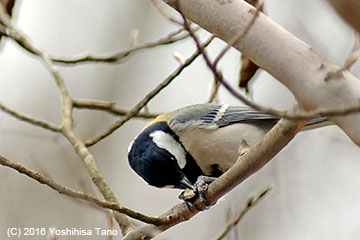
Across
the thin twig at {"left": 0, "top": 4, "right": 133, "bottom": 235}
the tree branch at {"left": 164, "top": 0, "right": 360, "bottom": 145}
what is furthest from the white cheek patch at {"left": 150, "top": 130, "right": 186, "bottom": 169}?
the tree branch at {"left": 164, "top": 0, "right": 360, "bottom": 145}

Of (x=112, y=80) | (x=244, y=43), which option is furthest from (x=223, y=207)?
(x=244, y=43)

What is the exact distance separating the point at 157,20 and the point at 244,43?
379cm

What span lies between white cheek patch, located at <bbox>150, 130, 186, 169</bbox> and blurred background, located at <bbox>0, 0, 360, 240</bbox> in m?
0.29

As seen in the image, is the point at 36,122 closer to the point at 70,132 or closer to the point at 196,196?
the point at 70,132

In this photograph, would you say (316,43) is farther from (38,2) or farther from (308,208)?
(38,2)

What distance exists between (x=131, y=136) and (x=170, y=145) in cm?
209

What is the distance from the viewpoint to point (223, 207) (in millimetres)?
3408

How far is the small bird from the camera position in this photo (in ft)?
6.53

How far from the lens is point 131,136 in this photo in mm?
4164

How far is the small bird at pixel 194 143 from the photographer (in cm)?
199

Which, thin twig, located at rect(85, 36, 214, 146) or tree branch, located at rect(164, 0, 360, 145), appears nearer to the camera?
tree branch, located at rect(164, 0, 360, 145)

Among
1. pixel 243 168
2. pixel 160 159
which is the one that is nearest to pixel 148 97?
pixel 160 159

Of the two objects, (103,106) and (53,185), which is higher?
(103,106)

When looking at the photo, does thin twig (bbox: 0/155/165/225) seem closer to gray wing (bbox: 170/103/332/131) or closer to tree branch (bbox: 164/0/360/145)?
tree branch (bbox: 164/0/360/145)
